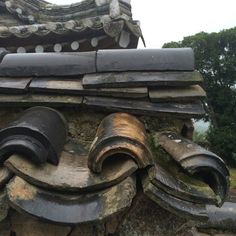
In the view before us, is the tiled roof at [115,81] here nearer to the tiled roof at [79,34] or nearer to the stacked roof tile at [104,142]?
the stacked roof tile at [104,142]

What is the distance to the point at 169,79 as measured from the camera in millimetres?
1935

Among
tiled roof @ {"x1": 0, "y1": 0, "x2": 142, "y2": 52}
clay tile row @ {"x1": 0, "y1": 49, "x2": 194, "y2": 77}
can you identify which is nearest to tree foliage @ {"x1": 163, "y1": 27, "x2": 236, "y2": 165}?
tiled roof @ {"x1": 0, "y1": 0, "x2": 142, "y2": 52}

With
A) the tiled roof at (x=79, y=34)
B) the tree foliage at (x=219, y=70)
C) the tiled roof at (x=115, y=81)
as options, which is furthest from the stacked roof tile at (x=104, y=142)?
the tree foliage at (x=219, y=70)

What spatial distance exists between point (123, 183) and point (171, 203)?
0.67ft

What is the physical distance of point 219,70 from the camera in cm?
2075

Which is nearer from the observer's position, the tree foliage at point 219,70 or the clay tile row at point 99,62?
the clay tile row at point 99,62

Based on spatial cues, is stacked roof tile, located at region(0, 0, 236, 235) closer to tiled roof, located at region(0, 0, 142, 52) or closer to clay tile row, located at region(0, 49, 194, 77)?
clay tile row, located at region(0, 49, 194, 77)

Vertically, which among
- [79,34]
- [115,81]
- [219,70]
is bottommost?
[219,70]

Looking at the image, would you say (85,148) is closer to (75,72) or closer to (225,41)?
(75,72)

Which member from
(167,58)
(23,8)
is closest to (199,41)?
(23,8)

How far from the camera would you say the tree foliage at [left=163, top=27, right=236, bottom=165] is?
66.3 feet

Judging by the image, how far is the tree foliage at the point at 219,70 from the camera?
66.3ft

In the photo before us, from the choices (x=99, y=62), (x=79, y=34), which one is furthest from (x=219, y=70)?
(x=99, y=62)

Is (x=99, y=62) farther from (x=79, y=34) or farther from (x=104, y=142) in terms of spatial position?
(x=79, y=34)
